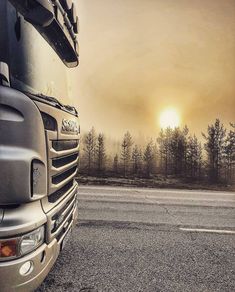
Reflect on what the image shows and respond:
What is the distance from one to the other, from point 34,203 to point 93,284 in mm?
1426

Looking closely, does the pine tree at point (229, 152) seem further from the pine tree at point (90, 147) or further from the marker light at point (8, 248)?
the marker light at point (8, 248)

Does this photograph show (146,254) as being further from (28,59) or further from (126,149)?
(126,149)

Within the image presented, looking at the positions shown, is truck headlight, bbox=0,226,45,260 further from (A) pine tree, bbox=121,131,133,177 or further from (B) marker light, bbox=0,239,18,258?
(A) pine tree, bbox=121,131,133,177

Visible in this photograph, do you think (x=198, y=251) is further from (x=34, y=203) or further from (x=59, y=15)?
(x=59, y=15)

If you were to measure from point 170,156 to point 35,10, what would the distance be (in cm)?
6621

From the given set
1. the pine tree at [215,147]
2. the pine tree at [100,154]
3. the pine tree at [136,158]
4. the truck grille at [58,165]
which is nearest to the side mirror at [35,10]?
the truck grille at [58,165]

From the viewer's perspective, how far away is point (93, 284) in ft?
10.3

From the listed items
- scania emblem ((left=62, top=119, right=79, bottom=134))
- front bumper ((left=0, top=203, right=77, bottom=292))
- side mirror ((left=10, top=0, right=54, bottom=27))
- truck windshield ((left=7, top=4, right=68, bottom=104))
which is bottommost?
front bumper ((left=0, top=203, right=77, bottom=292))

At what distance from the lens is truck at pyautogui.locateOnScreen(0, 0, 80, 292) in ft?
6.56

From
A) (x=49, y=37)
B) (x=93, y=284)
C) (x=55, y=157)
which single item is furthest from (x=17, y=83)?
(x=93, y=284)

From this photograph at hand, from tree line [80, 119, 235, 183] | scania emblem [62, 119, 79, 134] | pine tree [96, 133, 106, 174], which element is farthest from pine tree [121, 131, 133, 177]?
scania emblem [62, 119, 79, 134]

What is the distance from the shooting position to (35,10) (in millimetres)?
2205

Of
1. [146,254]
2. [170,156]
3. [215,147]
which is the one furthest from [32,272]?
[170,156]

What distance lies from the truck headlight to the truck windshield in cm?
107
